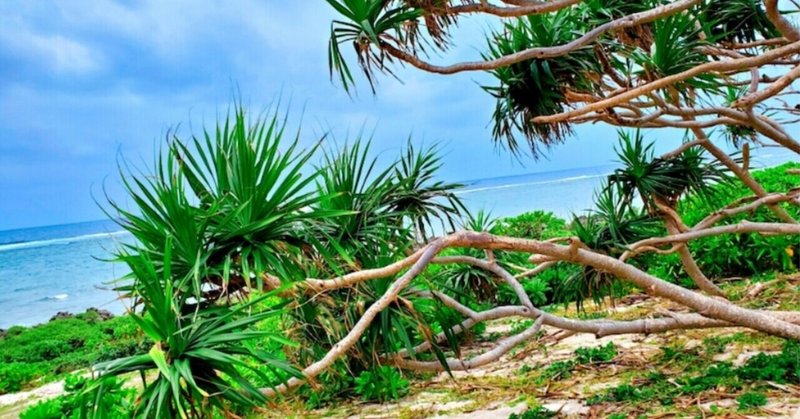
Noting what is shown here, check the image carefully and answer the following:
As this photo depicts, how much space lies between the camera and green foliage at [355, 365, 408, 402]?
3912mm

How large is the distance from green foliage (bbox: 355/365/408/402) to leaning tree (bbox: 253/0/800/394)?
245 millimetres

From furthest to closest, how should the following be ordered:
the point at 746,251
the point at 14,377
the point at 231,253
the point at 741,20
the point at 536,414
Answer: the point at 14,377, the point at 746,251, the point at 741,20, the point at 536,414, the point at 231,253

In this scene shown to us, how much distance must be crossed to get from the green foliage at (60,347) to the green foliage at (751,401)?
19.5 ft

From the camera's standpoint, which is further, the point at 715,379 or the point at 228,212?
the point at 715,379

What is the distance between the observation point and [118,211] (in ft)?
7.00

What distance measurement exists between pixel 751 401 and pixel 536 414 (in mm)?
938

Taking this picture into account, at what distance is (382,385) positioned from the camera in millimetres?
3957

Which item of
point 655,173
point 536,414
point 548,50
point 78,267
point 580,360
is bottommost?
point 580,360

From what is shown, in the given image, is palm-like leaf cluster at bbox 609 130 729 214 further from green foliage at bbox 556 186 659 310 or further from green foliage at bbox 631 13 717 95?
green foliage at bbox 631 13 717 95

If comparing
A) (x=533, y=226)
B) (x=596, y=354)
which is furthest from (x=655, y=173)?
(x=533, y=226)

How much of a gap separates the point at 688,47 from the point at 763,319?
5.70ft

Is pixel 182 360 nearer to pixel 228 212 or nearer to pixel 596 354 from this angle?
pixel 228 212

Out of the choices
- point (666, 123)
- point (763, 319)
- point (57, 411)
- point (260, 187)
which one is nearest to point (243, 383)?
point (260, 187)

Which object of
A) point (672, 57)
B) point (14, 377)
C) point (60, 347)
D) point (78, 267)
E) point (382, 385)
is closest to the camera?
point (672, 57)
